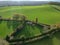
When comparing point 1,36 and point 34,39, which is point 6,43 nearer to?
point 1,36

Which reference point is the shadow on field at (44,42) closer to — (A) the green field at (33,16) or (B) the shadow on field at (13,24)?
(A) the green field at (33,16)

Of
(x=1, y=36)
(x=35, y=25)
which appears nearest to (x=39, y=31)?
(x=35, y=25)

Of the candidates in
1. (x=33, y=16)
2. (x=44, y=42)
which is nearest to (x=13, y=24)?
(x=33, y=16)

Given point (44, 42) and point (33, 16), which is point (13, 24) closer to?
point (33, 16)

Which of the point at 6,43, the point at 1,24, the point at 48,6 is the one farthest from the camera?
the point at 48,6

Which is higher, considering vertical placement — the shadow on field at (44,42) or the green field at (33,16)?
the green field at (33,16)

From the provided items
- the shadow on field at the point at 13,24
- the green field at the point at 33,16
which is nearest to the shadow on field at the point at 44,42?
the green field at the point at 33,16

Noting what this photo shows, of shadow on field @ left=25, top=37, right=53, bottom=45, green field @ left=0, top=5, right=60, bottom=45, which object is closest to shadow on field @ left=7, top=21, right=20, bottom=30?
green field @ left=0, top=5, right=60, bottom=45

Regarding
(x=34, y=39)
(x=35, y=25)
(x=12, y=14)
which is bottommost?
(x=34, y=39)
